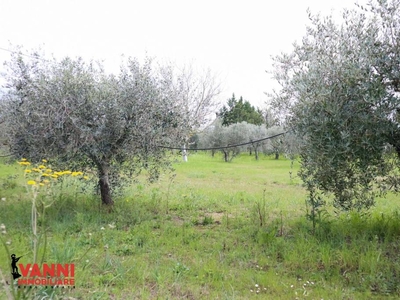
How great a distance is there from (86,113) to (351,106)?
17.5 feet

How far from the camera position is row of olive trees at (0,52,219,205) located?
6.38 meters

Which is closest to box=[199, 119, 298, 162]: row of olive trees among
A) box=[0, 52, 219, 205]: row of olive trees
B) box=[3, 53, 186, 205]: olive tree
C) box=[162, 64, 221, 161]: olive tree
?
box=[162, 64, 221, 161]: olive tree

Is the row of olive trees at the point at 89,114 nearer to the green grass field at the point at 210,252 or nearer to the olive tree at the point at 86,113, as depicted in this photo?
the olive tree at the point at 86,113

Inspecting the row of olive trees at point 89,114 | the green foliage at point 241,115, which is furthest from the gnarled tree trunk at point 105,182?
the green foliage at point 241,115

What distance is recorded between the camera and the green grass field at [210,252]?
367 cm

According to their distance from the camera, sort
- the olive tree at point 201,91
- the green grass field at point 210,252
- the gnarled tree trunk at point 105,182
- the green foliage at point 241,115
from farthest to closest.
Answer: the green foliage at point 241,115, the olive tree at point 201,91, the gnarled tree trunk at point 105,182, the green grass field at point 210,252

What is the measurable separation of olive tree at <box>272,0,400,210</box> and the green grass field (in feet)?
3.15

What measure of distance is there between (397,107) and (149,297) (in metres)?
4.36

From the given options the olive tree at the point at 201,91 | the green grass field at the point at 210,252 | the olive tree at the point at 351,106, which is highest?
the olive tree at the point at 201,91

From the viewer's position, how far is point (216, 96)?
32.9 meters

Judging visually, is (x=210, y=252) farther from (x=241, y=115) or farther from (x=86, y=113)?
(x=241, y=115)

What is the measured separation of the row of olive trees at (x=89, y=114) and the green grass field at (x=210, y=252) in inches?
51.3

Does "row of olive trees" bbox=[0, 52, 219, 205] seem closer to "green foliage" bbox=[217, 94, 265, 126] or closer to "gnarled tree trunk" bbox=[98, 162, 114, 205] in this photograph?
"gnarled tree trunk" bbox=[98, 162, 114, 205]

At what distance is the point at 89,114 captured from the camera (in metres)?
6.48
